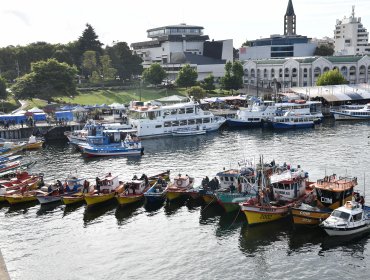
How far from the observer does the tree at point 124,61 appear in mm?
163625

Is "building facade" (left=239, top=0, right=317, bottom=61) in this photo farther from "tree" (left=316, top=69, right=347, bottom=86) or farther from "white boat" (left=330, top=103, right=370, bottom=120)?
"white boat" (left=330, top=103, right=370, bottom=120)

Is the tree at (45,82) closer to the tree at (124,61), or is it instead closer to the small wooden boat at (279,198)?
the tree at (124,61)

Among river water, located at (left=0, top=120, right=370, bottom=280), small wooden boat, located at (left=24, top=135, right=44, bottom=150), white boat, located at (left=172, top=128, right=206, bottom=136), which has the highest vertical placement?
white boat, located at (left=172, top=128, right=206, bottom=136)

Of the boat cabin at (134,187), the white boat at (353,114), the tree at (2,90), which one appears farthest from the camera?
the tree at (2,90)

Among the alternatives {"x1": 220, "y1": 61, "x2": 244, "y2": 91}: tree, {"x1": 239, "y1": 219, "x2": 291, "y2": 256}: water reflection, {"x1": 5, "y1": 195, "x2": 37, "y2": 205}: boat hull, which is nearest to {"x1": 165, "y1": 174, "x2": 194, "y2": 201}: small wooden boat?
{"x1": 239, "y1": 219, "x2": 291, "y2": 256}: water reflection

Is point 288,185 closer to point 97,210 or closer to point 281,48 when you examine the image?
point 97,210

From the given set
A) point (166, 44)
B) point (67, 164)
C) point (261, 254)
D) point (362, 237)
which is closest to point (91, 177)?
point (67, 164)

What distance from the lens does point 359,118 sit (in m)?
105

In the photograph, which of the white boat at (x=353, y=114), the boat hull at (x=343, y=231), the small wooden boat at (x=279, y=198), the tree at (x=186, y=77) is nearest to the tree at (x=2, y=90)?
the tree at (x=186, y=77)

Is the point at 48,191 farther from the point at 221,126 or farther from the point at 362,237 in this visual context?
the point at 221,126

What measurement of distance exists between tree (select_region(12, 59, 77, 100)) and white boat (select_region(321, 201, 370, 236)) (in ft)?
308

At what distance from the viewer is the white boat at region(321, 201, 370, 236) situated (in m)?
36.9

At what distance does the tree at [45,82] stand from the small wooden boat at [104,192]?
74.4 metres

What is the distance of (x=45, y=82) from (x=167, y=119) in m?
41.2
